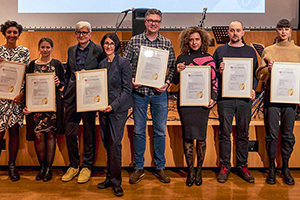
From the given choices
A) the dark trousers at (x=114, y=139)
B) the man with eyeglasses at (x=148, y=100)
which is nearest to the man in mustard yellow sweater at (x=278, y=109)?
the man with eyeglasses at (x=148, y=100)

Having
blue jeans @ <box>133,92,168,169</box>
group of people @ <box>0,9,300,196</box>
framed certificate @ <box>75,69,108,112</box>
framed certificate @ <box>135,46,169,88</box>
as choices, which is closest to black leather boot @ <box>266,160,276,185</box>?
group of people @ <box>0,9,300,196</box>

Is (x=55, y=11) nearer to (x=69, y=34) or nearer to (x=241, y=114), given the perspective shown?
(x=69, y=34)

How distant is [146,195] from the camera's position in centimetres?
241

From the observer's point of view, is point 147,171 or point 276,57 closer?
point 276,57

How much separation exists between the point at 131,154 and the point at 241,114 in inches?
43.6

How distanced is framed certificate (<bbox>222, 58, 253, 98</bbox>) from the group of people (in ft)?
0.18

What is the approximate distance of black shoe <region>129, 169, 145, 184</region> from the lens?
2629 millimetres

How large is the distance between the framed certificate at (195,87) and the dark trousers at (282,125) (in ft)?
1.85

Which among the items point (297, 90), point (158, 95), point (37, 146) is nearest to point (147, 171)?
point (158, 95)

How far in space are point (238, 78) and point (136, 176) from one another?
121cm

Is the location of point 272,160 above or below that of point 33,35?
below

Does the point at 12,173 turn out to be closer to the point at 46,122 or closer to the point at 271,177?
the point at 46,122

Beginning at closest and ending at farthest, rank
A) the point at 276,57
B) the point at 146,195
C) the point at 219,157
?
the point at 146,195 → the point at 276,57 → the point at 219,157

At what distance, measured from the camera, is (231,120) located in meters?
2.62
